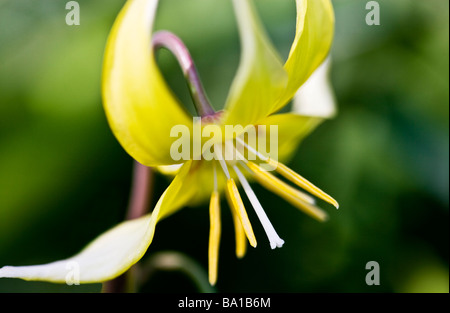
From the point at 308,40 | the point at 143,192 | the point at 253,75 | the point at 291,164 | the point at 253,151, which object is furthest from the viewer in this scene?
the point at 291,164

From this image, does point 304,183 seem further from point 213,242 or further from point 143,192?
point 143,192

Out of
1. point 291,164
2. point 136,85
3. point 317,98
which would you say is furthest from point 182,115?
point 291,164

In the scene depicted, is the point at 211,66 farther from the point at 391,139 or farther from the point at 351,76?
the point at 391,139

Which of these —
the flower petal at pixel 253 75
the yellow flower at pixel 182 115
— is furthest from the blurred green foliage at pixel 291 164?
the flower petal at pixel 253 75
